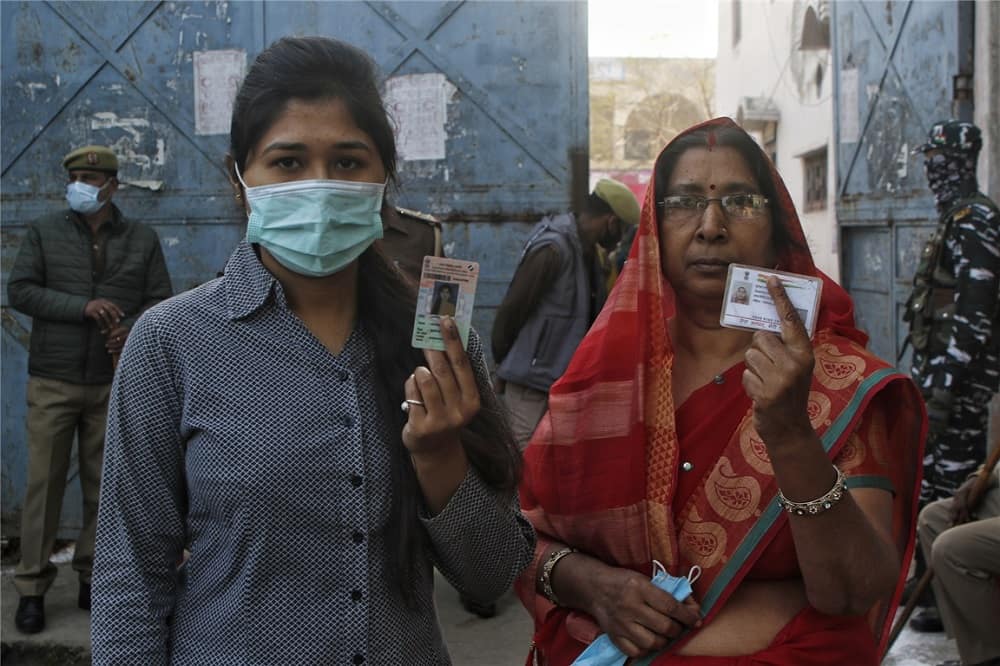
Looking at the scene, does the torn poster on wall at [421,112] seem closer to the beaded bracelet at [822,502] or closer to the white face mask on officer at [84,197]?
the white face mask on officer at [84,197]

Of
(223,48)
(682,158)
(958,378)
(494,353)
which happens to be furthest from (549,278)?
(682,158)

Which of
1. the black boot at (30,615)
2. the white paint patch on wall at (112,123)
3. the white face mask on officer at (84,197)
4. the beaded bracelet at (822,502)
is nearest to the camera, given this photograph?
the beaded bracelet at (822,502)

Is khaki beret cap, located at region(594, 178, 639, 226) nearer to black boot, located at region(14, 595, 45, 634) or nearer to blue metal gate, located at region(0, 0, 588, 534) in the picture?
blue metal gate, located at region(0, 0, 588, 534)

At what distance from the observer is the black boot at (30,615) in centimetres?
454

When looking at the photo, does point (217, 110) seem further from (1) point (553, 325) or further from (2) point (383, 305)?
(2) point (383, 305)

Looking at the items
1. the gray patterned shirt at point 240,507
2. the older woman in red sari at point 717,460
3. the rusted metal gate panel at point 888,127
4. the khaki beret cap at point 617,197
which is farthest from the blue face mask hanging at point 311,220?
the rusted metal gate panel at point 888,127

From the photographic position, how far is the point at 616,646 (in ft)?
6.07

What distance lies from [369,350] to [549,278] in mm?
3283

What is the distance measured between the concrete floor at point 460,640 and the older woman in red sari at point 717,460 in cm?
240

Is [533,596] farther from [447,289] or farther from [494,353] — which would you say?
[494,353]

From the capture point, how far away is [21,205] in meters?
5.82

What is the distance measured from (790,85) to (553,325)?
1206 cm

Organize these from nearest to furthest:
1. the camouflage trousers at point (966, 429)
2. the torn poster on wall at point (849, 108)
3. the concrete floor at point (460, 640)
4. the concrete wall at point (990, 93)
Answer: the concrete floor at point (460, 640) → the camouflage trousers at point (966, 429) → the concrete wall at point (990, 93) → the torn poster on wall at point (849, 108)

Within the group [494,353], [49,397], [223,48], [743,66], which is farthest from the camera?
[743,66]
